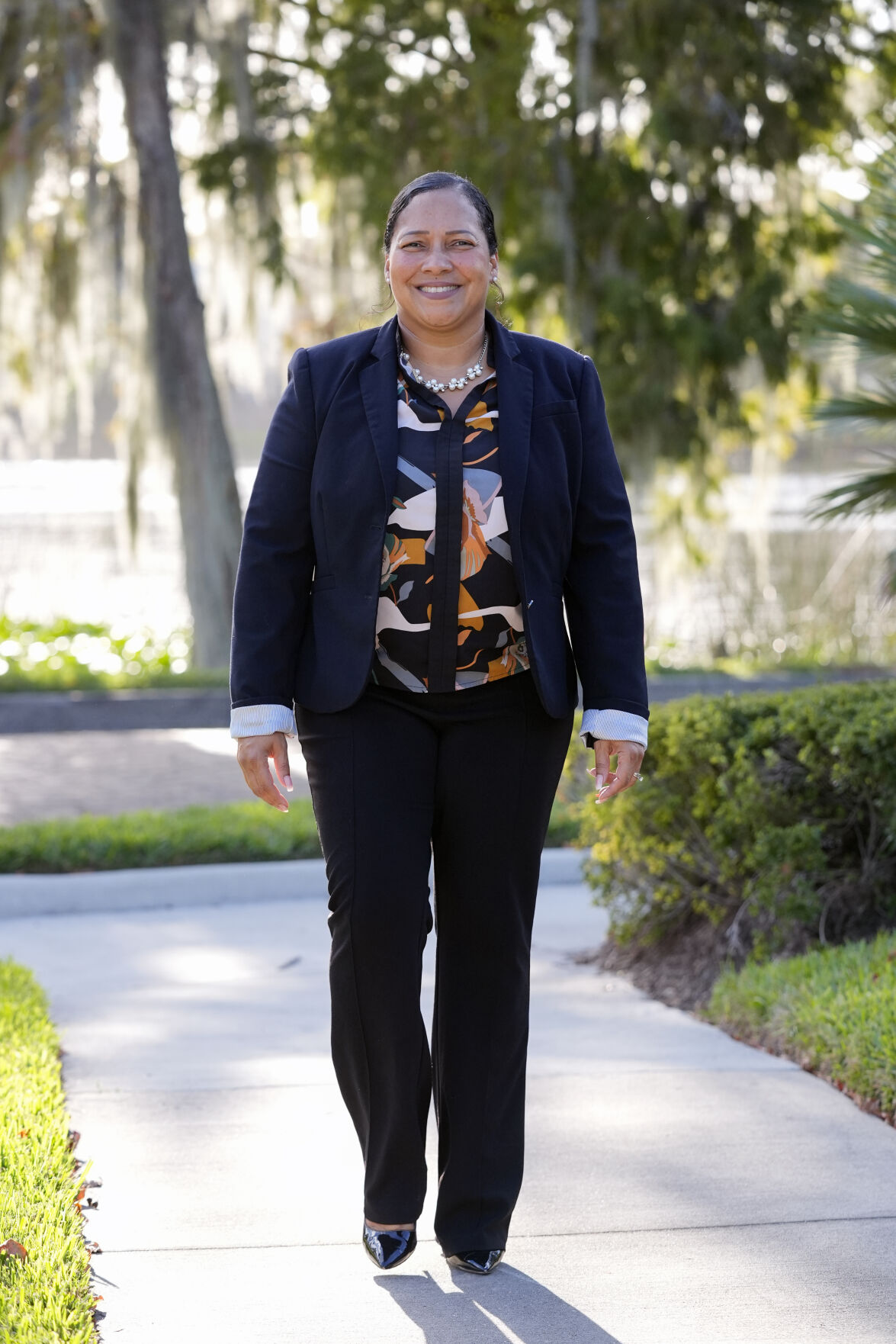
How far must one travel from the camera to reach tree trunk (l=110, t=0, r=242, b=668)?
39.0 feet

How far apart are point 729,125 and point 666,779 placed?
30.4 ft

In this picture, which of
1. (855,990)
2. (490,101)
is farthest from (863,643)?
(855,990)

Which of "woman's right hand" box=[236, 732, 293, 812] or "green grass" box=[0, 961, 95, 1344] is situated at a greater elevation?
"woman's right hand" box=[236, 732, 293, 812]

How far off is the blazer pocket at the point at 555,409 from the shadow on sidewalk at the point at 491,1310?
1518mm

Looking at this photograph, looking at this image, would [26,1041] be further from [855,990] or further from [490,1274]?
[855,990]

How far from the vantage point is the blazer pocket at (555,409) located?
2855 mm

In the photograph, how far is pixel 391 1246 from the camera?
286 centimetres

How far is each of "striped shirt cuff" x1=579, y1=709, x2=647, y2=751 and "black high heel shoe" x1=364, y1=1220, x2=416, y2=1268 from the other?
944 millimetres

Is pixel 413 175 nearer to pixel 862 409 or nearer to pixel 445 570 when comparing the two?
pixel 862 409

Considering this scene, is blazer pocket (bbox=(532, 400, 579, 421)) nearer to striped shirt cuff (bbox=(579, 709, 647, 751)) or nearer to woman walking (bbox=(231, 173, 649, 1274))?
woman walking (bbox=(231, 173, 649, 1274))

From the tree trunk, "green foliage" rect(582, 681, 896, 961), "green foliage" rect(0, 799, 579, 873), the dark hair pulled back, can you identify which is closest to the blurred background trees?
the tree trunk

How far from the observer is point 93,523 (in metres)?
26.8

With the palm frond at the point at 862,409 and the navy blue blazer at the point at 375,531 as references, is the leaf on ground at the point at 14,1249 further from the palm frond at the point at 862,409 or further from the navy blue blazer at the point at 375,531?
the palm frond at the point at 862,409

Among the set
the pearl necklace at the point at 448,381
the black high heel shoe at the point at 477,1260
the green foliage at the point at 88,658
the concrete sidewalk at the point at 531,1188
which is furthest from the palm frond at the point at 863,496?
the green foliage at the point at 88,658
